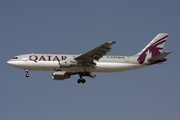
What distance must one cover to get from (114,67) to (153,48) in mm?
7403

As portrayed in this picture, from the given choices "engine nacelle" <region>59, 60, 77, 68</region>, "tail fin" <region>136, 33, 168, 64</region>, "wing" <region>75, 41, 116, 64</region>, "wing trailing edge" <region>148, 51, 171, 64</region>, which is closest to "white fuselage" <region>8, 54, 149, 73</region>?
"engine nacelle" <region>59, 60, 77, 68</region>

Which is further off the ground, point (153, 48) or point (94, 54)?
point (153, 48)

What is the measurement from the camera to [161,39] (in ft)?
159

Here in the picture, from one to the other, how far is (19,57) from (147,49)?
19.1 meters

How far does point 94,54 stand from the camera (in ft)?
140

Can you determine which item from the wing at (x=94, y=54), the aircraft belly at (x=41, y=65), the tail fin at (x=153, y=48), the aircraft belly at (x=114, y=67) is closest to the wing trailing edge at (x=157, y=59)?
the tail fin at (x=153, y=48)

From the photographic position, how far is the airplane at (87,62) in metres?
42.8

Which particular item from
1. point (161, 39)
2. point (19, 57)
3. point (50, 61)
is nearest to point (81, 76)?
point (50, 61)

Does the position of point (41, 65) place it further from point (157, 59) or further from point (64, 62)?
point (157, 59)

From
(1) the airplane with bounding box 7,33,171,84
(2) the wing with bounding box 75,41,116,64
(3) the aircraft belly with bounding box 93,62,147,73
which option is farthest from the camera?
(3) the aircraft belly with bounding box 93,62,147,73

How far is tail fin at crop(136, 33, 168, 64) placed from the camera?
46.3 m

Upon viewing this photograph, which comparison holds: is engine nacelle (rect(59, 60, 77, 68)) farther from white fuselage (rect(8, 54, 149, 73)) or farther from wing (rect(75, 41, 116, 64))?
wing (rect(75, 41, 116, 64))

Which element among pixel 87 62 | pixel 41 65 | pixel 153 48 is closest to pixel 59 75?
pixel 41 65

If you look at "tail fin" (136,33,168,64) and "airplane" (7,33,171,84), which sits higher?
"tail fin" (136,33,168,64)
